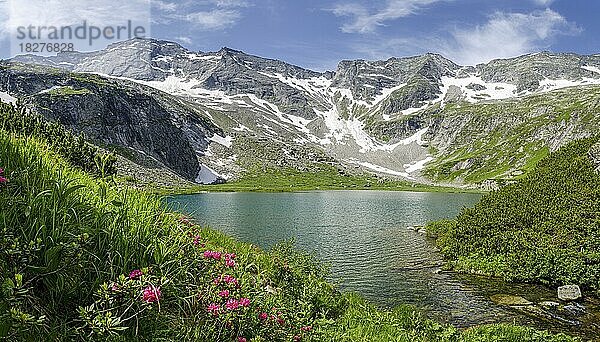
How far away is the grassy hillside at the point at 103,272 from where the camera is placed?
15.4 feet

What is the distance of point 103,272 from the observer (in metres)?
5.34

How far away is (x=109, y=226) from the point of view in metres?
5.89

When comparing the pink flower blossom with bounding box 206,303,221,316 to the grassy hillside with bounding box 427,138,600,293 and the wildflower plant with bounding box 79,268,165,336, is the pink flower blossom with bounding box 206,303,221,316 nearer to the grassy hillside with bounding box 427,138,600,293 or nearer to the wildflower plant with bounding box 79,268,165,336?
the wildflower plant with bounding box 79,268,165,336

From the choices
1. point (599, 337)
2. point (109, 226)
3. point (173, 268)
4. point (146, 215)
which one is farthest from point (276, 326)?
point (599, 337)

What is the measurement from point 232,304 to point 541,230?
1560 inches

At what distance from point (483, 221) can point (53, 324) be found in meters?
45.9

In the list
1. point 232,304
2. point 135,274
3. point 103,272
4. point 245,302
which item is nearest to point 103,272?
point 103,272

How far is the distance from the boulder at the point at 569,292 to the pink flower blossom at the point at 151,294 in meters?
32.3

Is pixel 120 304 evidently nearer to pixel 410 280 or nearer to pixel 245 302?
pixel 245 302

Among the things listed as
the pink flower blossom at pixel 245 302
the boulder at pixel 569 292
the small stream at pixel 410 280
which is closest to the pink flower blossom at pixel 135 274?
the pink flower blossom at pixel 245 302

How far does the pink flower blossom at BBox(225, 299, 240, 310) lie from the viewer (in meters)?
6.50

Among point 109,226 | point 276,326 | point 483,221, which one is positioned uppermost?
point 109,226

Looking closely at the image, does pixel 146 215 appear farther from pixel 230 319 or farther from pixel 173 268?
pixel 230 319

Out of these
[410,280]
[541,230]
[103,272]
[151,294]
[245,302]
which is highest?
[103,272]
